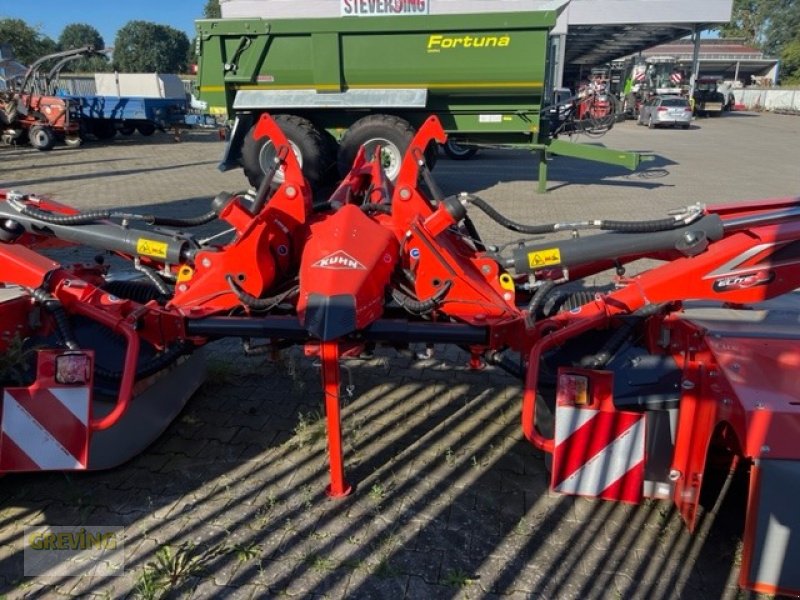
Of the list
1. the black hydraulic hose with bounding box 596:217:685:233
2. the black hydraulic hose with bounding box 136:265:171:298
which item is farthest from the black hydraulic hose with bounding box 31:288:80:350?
the black hydraulic hose with bounding box 596:217:685:233

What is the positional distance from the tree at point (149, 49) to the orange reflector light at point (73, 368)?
7710 centimetres

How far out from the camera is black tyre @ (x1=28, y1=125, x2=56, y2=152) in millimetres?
16547

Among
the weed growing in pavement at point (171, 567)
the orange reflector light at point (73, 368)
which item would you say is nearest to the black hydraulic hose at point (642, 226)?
the weed growing in pavement at point (171, 567)

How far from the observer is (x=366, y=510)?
9.01 feet

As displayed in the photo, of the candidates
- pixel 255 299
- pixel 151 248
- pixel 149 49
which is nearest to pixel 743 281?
pixel 255 299

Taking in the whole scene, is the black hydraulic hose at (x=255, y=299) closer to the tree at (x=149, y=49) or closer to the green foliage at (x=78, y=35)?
the tree at (x=149, y=49)

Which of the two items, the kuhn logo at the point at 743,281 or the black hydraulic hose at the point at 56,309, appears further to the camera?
the black hydraulic hose at the point at 56,309

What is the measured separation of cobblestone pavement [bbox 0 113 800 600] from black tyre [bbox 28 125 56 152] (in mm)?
15290

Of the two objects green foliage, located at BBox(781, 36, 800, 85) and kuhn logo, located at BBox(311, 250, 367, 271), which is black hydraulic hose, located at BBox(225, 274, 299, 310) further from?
green foliage, located at BBox(781, 36, 800, 85)

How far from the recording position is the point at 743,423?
6.69 feet

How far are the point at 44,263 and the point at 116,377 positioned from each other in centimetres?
64

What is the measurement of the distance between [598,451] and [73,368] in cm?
215

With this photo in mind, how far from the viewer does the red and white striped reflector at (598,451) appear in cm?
247

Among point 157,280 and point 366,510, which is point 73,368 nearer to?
point 157,280
